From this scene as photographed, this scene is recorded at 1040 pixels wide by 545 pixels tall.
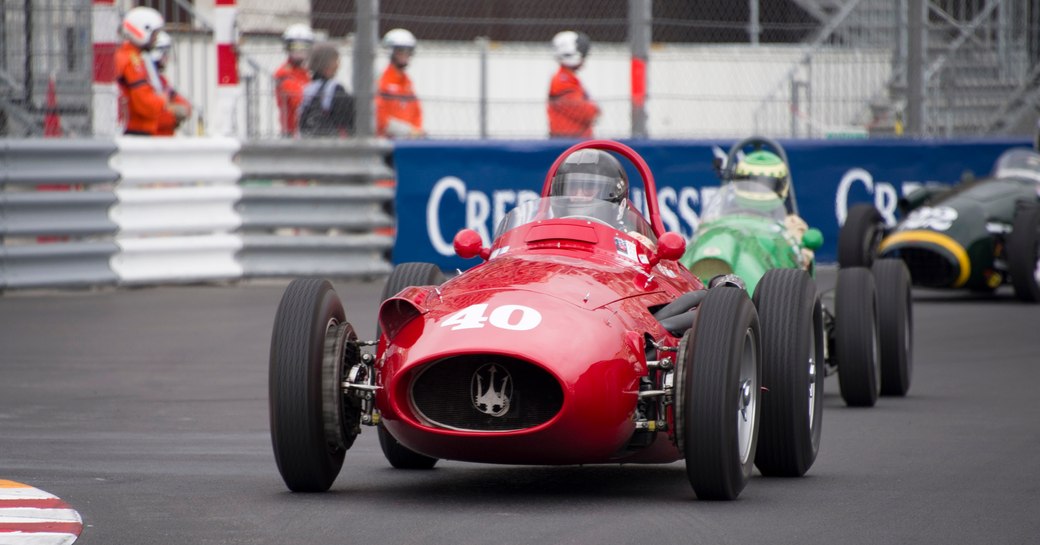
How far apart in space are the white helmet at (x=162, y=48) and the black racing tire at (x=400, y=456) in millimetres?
9587

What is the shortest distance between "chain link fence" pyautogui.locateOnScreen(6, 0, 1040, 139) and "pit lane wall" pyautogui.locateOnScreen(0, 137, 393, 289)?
2.11 feet

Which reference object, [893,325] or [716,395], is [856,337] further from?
[716,395]

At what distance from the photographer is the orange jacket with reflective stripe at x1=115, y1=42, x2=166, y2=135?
14.8 m

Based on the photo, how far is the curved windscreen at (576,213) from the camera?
270 inches

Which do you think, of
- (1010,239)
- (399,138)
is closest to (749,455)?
(1010,239)

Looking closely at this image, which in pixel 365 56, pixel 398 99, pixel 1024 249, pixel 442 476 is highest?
pixel 365 56

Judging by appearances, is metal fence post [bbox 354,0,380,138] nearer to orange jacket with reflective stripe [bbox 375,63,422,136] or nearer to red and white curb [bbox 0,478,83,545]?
orange jacket with reflective stripe [bbox 375,63,422,136]

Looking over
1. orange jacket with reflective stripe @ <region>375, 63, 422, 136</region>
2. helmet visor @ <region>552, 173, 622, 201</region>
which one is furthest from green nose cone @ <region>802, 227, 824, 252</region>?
orange jacket with reflective stripe @ <region>375, 63, 422, 136</region>

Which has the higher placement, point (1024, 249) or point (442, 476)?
point (1024, 249)

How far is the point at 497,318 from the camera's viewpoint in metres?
5.65

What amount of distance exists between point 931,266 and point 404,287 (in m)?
8.30

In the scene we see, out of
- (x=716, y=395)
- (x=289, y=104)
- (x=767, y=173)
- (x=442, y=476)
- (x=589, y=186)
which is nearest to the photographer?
(x=716, y=395)

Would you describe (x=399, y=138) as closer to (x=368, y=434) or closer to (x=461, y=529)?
(x=368, y=434)

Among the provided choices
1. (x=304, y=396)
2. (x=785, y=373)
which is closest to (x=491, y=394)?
(x=304, y=396)
